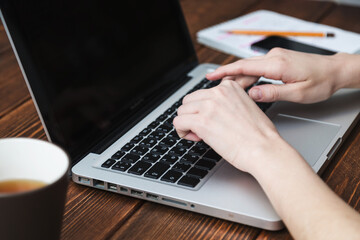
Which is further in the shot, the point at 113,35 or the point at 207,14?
the point at 207,14

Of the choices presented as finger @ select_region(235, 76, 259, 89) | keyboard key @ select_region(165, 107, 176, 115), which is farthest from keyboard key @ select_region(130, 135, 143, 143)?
finger @ select_region(235, 76, 259, 89)

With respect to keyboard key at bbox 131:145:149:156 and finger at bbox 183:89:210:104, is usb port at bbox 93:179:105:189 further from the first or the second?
finger at bbox 183:89:210:104

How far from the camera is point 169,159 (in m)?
0.74

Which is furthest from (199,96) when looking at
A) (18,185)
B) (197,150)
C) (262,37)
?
(262,37)

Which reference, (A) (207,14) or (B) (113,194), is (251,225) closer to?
(B) (113,194)

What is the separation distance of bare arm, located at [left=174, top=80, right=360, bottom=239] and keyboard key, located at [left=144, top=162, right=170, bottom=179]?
0.18ft

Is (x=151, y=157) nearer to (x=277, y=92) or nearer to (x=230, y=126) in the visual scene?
(x=230, y=126)

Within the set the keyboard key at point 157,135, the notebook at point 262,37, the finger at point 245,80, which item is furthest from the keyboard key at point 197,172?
the notebook at point 262,37

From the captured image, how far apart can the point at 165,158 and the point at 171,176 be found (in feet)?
0.16

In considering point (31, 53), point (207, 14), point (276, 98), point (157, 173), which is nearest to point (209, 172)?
point (157, 173)

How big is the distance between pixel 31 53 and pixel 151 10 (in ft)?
1.13

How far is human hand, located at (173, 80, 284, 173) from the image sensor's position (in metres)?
0.66

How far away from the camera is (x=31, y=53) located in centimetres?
73

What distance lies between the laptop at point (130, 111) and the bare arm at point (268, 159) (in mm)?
44
